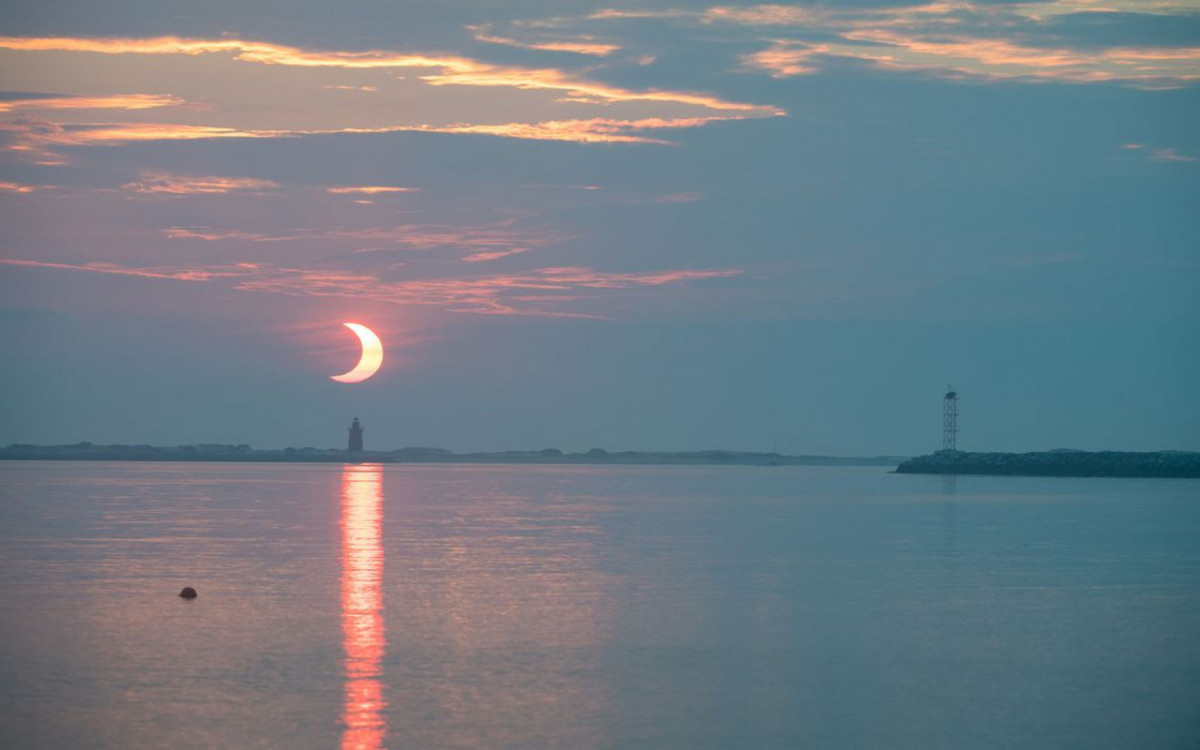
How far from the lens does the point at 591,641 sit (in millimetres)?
25906

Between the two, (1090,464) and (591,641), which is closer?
(591,641)

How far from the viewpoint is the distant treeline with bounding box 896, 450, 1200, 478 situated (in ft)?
500

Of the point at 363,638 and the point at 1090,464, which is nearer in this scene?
the point at 363,638

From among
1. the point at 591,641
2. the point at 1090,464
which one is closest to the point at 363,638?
the point at 591,641

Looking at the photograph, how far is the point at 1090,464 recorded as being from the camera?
15550cm

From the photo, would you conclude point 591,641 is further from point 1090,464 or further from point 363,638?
point 1090,464

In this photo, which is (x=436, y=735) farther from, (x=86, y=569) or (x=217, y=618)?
(x=86, y=569)

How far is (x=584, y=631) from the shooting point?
2703 centimetres

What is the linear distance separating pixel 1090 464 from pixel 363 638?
142m

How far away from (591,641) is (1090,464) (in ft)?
462

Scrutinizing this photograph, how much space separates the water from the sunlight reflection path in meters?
0.09

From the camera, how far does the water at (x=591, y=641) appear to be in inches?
754

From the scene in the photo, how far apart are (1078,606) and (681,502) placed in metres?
59.6

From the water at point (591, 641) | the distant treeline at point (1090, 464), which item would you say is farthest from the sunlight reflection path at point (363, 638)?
the distant treeline at point (1090, 464)
